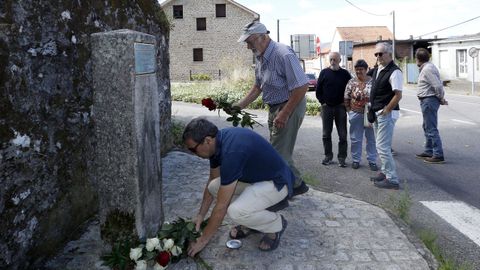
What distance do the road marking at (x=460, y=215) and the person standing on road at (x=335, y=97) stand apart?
209 cm

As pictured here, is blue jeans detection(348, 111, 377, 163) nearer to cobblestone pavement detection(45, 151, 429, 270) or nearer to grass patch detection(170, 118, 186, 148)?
cobblestone pavement detection(45, 151, 429, 270)

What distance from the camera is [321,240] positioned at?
4223 mm

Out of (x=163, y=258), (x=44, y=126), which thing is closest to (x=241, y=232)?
(x=163, y=258)

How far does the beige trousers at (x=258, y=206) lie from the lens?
3.79 meters

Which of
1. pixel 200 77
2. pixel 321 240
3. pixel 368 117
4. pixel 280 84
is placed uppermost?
pixel 200 77

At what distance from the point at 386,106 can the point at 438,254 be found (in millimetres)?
2525

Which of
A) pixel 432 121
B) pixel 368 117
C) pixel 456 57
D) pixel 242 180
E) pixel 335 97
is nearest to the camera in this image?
pixel 242 180

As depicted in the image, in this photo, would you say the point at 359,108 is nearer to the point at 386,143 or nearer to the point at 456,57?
the point at 386,143

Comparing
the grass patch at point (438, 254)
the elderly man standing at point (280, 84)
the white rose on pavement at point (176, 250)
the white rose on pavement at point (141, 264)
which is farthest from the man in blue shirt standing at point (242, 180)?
the grass patch at point (438, 254)

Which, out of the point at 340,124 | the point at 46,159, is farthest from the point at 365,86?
the point at 46,159

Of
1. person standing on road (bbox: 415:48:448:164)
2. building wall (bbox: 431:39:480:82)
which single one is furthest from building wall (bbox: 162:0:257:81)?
person standing on road (bbox: 415:48:448:164)

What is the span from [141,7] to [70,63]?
2.52 meters

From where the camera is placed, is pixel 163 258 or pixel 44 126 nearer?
pixel 163 258

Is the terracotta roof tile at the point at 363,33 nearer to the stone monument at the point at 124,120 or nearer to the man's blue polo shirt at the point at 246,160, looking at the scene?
the man's blue polo shirt at the point at 246,160
